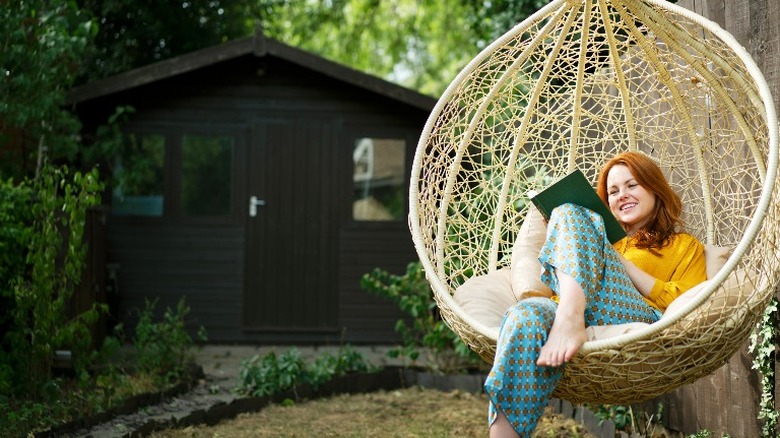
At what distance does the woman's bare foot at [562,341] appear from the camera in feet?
8.17

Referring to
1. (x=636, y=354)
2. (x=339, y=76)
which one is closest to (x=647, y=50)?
(x=636, y=354)

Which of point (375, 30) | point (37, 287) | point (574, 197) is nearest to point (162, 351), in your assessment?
point (37, 287)

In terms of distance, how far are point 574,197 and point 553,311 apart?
0.41 m

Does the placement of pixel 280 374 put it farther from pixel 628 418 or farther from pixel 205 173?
pixel 205 173

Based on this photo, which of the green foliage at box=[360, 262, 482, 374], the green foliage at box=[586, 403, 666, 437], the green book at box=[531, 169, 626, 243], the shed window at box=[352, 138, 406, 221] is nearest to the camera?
the green book at box=[531, 169, 626, 243]

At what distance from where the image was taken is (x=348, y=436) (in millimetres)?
4102

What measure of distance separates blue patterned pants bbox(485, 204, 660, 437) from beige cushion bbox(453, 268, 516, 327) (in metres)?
0.22

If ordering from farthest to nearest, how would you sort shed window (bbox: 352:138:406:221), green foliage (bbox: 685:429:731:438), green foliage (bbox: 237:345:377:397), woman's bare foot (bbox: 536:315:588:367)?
1. shed window (bbox: 352:138:406:221)
2. green foliage (bbox: 237:345:377:397)
3. green foliage (bbox: 685:429:731:438)
4. woman's bare foot (bbox: 536:315:588:367)

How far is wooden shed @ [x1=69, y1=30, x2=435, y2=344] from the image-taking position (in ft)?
25.5

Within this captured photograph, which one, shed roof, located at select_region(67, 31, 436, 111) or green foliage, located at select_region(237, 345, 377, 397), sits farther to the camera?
shed roof, located at select_region(67, 31, 436, 111)

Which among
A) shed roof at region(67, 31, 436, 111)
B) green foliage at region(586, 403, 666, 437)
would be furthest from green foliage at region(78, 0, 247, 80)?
green foliage at region(586, 403, 666, 437)

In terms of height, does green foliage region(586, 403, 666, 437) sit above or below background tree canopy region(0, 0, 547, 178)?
below

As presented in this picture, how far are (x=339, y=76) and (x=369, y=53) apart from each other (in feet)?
37.1

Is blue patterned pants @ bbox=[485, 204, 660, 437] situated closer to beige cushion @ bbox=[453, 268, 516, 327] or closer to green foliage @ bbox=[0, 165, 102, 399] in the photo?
beige cushion @ bbox=[453, 268, 516, 327]
